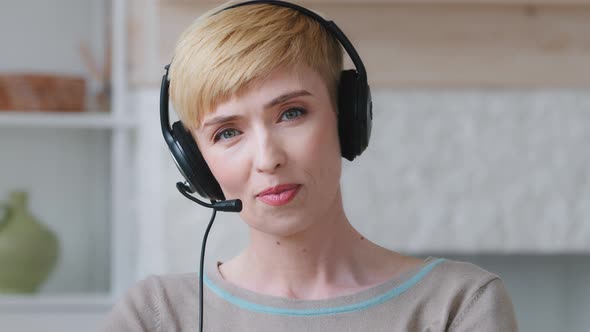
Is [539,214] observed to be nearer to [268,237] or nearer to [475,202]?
[475,202]

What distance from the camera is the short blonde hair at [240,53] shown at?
41.9 inches

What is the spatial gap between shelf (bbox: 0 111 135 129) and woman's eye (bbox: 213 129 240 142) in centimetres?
176

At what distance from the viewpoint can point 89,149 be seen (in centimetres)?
288

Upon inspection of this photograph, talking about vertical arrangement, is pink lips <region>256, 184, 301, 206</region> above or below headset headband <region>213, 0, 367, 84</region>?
below

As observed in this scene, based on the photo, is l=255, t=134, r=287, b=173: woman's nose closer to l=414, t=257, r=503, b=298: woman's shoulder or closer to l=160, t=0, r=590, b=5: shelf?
l=414, t=257, r=503, b=298: woman's shoulder

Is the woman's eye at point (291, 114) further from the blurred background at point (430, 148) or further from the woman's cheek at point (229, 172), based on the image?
the blurred background at point (430, 148)

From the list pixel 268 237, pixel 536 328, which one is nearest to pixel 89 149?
pixel 536 328

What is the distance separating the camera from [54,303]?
2.76 meters

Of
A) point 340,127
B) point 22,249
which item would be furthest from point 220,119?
point 22,249

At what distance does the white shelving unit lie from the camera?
282 cm

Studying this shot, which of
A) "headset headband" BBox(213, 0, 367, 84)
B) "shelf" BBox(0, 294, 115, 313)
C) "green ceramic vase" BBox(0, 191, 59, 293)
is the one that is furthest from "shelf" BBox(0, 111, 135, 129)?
"headset headband" BBox(213, 0, 367, 84)

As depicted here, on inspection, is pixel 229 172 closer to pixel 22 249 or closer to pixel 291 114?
pixel 291 114

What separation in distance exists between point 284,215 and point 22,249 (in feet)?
5.88

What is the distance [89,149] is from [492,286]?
1937mm
